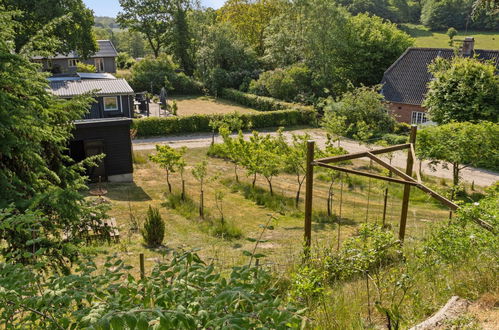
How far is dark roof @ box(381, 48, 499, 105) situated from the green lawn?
1308 inches

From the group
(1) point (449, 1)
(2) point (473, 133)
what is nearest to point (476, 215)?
(2) point (473, 133)

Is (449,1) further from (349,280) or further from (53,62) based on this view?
(349,280)

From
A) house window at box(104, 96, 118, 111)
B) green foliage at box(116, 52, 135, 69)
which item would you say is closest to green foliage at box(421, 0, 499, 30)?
green foliage at box(116, 52, 135, 69)

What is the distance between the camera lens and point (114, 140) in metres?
20.8

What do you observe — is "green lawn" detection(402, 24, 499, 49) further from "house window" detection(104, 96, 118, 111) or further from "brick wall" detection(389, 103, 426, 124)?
"house window" detection(104, 96, 118, 111)

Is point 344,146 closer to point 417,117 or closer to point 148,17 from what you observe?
point 417,117

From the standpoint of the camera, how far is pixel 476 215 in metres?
6.17

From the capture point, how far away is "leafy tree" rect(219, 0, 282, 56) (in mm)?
55031

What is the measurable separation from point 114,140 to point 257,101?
20.4 metres

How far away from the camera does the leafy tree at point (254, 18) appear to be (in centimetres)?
5503

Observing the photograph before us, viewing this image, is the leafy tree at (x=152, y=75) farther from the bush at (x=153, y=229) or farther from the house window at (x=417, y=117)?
the bush at (x=153, y=229)

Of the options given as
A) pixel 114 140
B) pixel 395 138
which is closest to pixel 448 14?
pixel 395 138

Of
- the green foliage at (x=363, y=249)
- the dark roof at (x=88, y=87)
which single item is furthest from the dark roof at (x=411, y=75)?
the green foliage at (x=363, y=249)

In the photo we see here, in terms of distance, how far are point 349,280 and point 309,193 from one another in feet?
6.29
